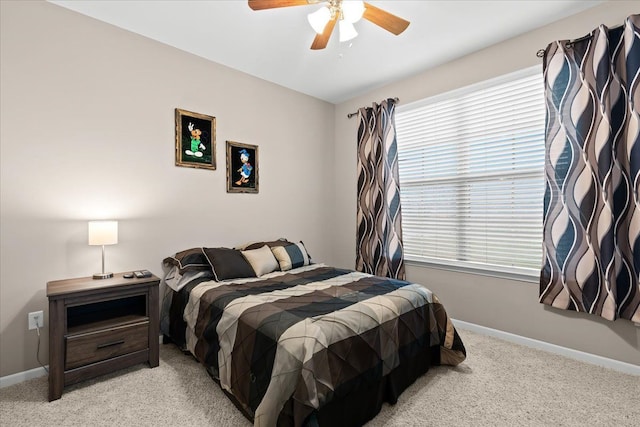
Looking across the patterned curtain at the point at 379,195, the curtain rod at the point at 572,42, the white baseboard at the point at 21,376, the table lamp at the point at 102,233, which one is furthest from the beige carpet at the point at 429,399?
the curtain rod at the point at 572,42

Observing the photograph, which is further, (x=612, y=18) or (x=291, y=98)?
(x=291, y=98)

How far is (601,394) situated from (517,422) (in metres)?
0.76

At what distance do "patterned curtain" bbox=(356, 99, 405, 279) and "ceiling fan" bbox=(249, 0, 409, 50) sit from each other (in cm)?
167

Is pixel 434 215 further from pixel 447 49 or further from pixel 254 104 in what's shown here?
pixel 254 104

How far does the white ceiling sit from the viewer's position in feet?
7.60

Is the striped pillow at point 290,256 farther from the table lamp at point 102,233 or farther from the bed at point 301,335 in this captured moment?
the table lamp at point 102,233

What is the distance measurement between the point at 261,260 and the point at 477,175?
230cm

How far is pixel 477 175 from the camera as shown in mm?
3000

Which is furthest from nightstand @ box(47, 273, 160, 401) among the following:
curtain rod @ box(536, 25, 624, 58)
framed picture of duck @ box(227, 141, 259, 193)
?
curtain rod @ box(536, 25, 624, 58)

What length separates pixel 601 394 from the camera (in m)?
1.96

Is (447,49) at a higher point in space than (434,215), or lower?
higher

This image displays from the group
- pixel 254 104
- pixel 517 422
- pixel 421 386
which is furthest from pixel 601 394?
pixel 254 104

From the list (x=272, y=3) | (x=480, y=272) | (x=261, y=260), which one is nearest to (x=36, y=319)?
(x=261, y=260)

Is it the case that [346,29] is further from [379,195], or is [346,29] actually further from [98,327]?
[98,327]
